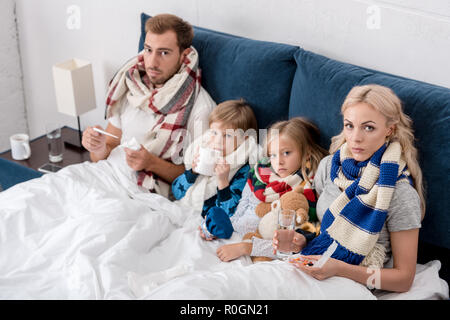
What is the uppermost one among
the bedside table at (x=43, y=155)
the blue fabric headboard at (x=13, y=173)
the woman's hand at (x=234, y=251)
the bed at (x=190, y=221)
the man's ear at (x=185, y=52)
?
the man's ear at (x=185, y=52)

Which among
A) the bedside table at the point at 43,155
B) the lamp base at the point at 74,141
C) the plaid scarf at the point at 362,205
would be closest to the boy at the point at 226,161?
the plaid scarf at the point at 362,205

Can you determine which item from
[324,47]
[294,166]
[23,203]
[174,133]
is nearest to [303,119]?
[294,166]

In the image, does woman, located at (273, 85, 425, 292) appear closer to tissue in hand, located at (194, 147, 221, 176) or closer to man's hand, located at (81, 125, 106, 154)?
tissue in hand, located at (194, 147, 221, 176)

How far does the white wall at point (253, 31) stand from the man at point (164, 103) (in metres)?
0.34

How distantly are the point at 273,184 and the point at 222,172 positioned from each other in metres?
0.22

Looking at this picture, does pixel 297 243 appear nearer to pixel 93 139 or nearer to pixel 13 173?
pixel 93 139

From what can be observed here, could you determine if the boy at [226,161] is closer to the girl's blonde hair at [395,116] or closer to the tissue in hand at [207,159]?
the tissue in hand at [207,159]

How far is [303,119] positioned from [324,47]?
1.36 ft

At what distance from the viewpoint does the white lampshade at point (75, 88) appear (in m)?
2.86

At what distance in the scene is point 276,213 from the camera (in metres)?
1.90

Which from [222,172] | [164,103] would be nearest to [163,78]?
[164,103]

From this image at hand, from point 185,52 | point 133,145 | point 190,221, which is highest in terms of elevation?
point 185,52

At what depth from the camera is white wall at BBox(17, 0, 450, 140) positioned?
2018mm
